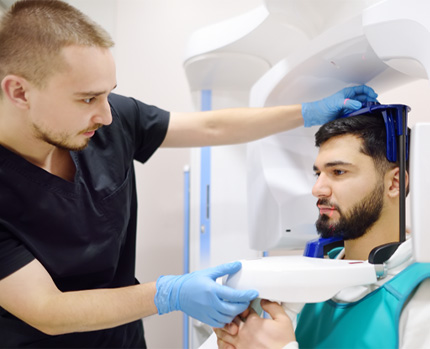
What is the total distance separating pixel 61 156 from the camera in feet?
4.60

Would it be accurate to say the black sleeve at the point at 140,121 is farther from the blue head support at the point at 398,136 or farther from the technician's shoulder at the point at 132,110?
the blue head support at the point at 398,136

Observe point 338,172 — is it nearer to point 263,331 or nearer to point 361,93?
point 361,93

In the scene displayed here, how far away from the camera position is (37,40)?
1105 millimetres

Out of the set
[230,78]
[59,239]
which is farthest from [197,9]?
[59,239]

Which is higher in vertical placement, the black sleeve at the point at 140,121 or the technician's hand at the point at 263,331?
the black sleeve at the point at 140,121

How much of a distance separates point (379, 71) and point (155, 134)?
32.2 inches

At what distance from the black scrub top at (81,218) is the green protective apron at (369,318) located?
2.29ft

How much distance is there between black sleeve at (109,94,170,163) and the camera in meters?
1.54

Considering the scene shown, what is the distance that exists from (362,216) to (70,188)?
0.89m

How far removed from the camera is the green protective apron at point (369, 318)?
0.90 m

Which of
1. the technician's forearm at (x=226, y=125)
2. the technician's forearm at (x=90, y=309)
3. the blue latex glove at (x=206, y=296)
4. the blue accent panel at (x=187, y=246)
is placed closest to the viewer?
the blue latex glove at (x=206, y=296)

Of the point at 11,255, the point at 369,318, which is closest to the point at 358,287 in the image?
the point at 369,318

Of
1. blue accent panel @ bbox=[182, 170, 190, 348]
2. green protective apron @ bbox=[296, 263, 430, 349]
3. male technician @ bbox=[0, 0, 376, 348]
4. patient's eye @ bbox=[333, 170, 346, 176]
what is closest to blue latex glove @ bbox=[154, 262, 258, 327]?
male technician @ bbox=[0, 0, 376, 348]

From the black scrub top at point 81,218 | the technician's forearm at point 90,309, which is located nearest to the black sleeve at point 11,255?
the black scrub top at point 81,218
